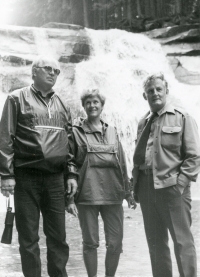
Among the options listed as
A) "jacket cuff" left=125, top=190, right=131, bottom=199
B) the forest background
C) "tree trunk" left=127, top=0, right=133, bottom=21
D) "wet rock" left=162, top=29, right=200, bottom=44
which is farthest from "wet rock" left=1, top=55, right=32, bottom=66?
"jacket cuff" left=125, top=190, right=131, bottom=199

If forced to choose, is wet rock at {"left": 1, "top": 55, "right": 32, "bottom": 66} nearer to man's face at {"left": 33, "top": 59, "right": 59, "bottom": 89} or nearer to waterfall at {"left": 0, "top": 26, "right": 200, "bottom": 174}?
waterfall at {"left": 0, "top": 26, "right": 200, "bottom": 174}

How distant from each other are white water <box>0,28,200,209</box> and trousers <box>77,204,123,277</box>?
608 cm

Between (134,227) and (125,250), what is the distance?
1.40 meters

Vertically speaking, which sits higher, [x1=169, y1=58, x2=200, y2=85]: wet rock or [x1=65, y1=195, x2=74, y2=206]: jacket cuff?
[x1=169, y1=58, x2=200, y2=85]: wet rock

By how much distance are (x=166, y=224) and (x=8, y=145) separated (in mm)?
1095

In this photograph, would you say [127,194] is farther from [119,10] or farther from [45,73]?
[119,10]

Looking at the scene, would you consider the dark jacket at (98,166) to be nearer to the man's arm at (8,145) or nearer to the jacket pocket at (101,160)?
the jacket pocket at (101,160)

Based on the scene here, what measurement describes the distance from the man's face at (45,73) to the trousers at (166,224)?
858 millimetres

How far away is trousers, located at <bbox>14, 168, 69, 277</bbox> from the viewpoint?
8.32 ft

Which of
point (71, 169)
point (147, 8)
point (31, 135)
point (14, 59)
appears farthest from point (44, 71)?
point (14, 59)

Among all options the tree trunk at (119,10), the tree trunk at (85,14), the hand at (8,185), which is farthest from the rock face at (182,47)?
the hand at (8,185)

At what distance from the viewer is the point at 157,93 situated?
271cm

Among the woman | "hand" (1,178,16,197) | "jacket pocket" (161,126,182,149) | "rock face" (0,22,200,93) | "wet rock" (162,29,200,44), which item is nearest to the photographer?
"hand" (1,178,16,197)

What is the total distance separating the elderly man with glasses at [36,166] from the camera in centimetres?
253
